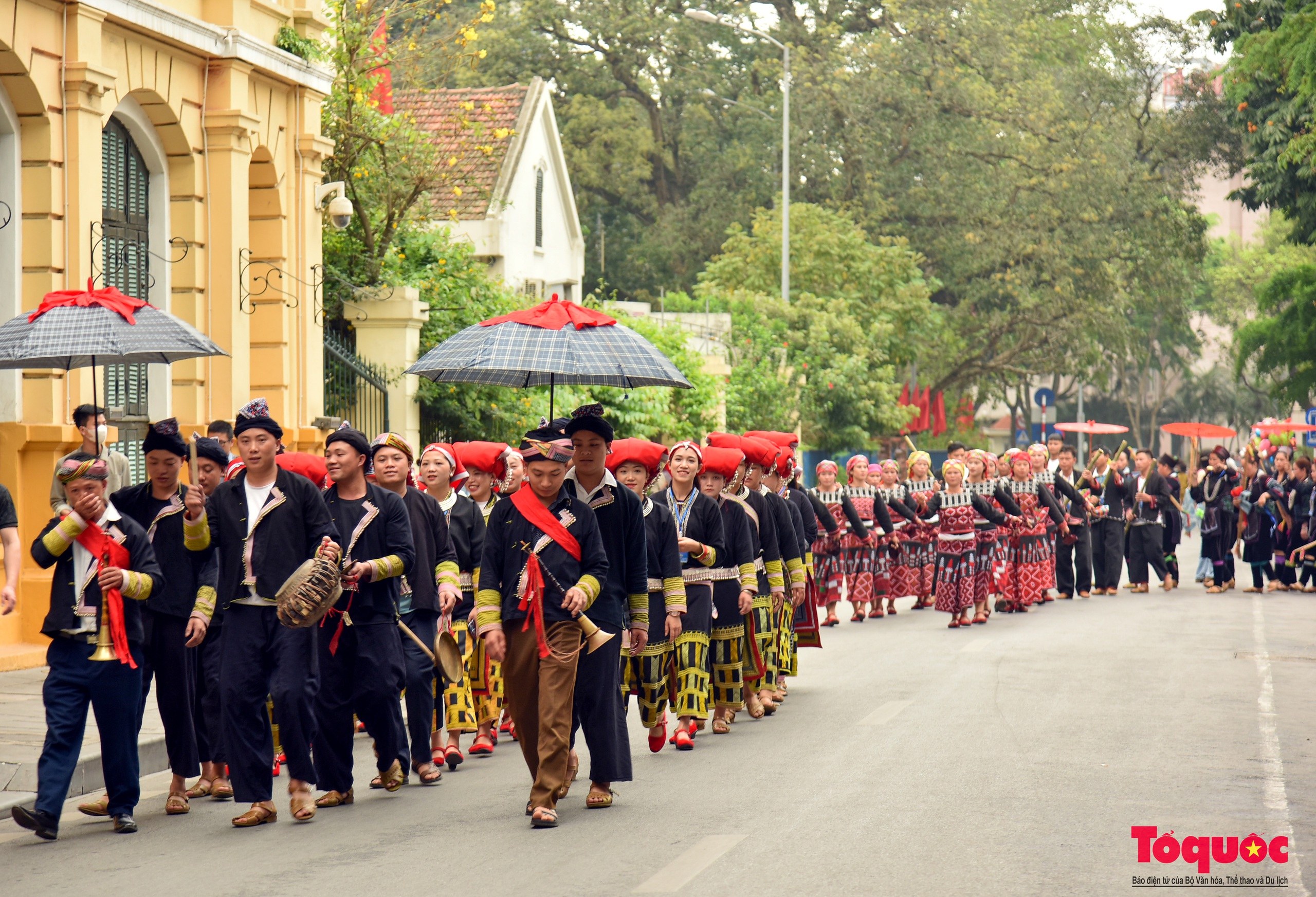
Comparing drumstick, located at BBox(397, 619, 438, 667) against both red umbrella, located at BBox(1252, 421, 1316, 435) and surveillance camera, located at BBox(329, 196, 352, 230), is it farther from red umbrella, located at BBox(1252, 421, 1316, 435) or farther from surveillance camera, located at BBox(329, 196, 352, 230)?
red umbrella, located at BBox(1252, 421, 1316, 435)

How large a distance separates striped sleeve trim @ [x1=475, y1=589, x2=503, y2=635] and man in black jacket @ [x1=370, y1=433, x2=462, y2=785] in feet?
3.27

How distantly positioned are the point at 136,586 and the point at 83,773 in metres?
2.01

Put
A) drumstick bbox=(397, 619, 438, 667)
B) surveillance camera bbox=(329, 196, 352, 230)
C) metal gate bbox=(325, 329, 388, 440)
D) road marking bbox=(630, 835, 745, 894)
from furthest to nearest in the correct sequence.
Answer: metal gate bbox=(325, 329, 388, 440) < surveillance camera bbox=(329, 196, 352, 230) < drumstick bbox=(397, 619, 438, 667) < road marking bbox=(630, 835, 745, 894)

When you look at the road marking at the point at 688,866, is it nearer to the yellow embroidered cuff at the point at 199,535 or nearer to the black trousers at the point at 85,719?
the black trousers at the point at 85,719

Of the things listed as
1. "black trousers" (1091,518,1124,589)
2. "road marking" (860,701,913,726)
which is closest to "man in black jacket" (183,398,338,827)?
"road marking" (860,701,913,726)

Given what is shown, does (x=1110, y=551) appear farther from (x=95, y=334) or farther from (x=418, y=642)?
(x=95, y=334)

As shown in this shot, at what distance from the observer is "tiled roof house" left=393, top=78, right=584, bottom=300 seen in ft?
110

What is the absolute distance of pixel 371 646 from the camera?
8.73 m

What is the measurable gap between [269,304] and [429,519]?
31.8 feet

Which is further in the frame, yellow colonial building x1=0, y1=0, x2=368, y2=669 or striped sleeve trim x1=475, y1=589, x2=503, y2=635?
yellow colonial building x1=0, y1=0, x2=368, y2=669

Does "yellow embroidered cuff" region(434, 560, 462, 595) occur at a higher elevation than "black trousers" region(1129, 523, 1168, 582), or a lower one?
higher

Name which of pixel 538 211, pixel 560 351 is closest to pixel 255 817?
pixel 560 351

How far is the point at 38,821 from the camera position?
311 inches

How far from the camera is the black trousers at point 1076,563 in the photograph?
76.4ft
